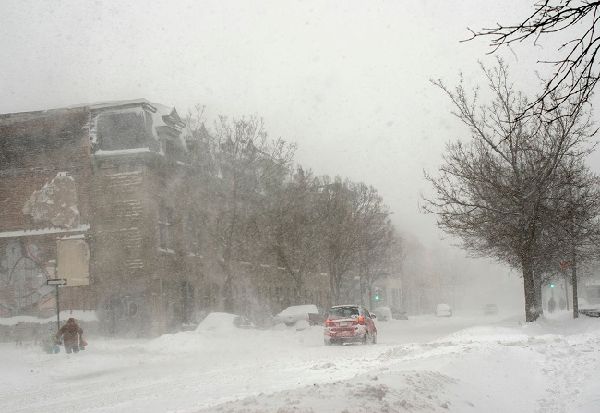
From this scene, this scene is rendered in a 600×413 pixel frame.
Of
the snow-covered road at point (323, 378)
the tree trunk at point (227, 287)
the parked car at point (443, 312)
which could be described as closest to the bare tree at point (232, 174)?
the tree trunk at point (227, 287)

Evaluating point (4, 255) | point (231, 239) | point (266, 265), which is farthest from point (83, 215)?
point (266, 265)

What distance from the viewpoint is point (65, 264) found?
107 feet

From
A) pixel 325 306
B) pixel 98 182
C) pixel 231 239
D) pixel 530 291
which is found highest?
pixel 98 182

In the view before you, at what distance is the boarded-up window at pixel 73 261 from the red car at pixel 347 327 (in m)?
14.4

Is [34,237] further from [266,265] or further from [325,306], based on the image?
[325,306]

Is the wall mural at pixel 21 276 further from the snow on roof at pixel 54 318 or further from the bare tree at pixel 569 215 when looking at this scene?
the bare tree at pixel 569 215

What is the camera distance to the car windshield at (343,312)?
2376 centimetres

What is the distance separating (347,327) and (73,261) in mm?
15913

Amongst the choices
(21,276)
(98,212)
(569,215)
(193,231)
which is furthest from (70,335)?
(569,215)

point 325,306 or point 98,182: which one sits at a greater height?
point 98,182

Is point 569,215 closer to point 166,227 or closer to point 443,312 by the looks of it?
point 166,227

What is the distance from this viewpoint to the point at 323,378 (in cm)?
1333

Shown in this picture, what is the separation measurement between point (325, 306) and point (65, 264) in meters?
30.5

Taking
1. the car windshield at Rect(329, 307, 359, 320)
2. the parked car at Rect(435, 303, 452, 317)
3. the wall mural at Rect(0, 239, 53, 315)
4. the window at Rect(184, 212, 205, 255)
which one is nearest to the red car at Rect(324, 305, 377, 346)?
the car windshield at Rect(329, 307, 359, 320)
